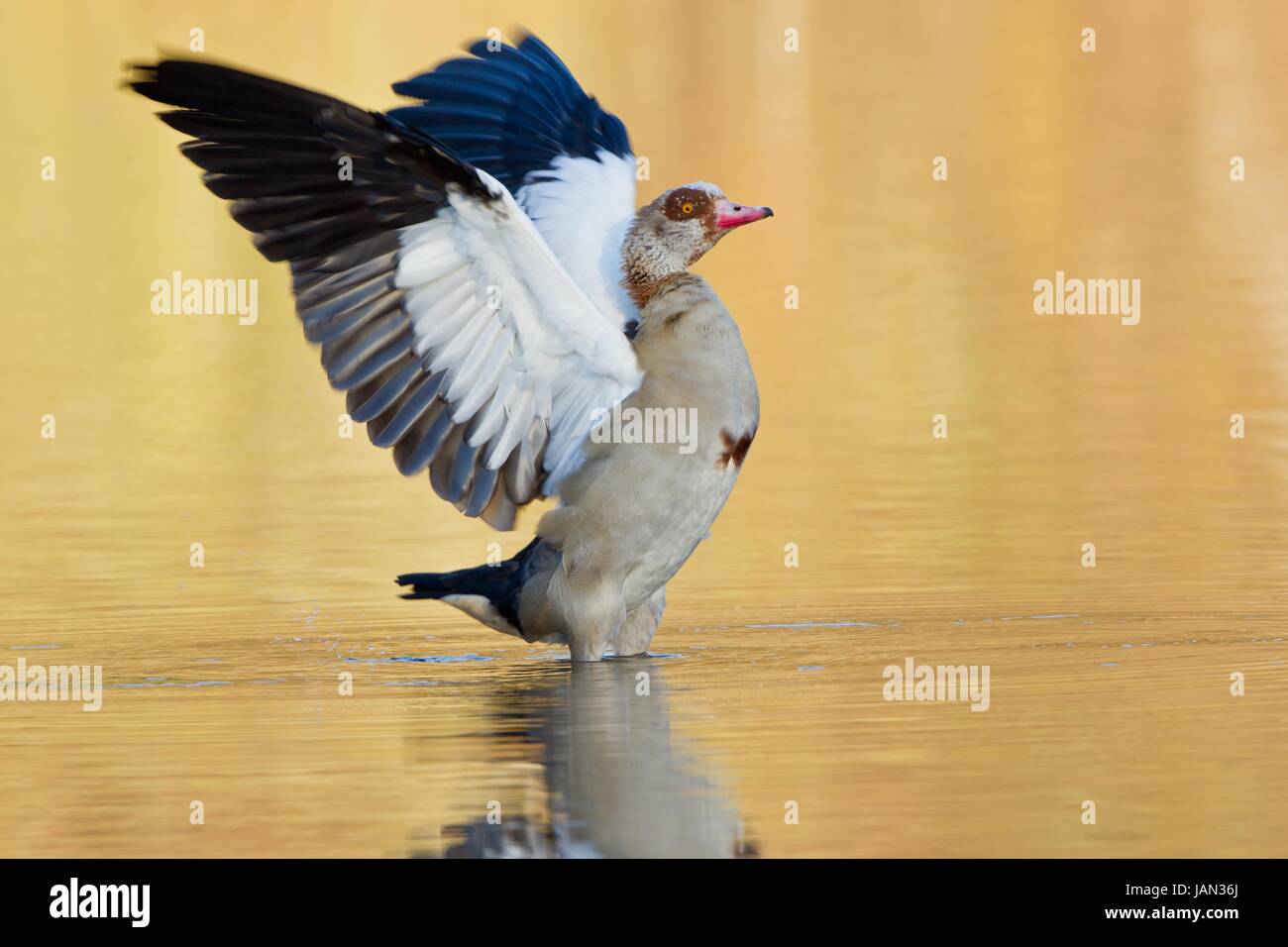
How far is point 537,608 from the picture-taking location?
409 inches

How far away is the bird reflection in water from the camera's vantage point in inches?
283

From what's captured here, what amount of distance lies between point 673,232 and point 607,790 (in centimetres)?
374

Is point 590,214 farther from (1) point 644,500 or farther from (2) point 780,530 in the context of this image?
(2) point 780,530

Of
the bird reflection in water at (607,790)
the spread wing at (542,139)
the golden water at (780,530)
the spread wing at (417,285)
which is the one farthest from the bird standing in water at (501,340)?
the bird reflection in water at (607,790)

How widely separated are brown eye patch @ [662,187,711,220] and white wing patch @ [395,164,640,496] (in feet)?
Result: 3.29

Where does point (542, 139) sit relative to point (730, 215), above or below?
above

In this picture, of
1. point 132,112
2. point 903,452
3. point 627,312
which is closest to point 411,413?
point 627,312

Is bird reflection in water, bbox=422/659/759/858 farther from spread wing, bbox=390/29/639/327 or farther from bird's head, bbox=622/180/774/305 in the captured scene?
spread wing, bbox=390/29/639/327

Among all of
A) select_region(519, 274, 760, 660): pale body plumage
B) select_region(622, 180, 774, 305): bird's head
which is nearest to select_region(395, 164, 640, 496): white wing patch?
select_region(519, 274, 760, 660): pale body plumage

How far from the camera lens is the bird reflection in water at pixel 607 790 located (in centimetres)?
720

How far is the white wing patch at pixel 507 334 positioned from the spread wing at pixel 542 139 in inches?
48.2

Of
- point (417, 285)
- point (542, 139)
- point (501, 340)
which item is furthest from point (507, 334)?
point (542, 139)

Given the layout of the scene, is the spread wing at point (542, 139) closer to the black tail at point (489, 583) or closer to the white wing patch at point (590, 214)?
the white wing patch at point (590, 214)

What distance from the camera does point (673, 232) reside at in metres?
10.9
